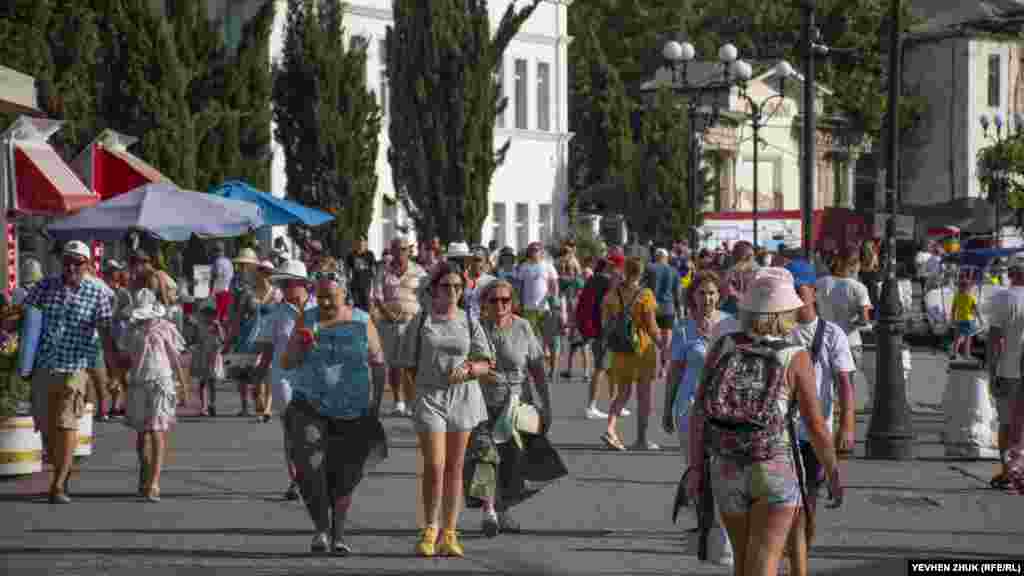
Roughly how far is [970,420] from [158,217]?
10102mm

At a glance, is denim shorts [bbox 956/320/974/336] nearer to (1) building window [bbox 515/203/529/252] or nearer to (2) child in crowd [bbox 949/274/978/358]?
(2) child in crowd [bbox 949/274/978/358]

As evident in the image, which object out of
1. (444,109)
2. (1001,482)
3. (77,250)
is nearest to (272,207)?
(444,109)

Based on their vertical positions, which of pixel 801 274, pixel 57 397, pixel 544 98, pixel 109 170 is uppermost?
pixel 544 98

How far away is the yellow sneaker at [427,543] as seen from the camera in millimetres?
11203

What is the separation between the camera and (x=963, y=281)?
32.6 metres

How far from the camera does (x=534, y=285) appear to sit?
27.6 m

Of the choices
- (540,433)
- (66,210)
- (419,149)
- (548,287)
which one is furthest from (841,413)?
(419,149)

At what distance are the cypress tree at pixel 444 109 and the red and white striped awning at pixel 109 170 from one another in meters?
12.4

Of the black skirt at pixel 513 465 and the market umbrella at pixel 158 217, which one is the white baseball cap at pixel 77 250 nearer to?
the black skirt at pixel 513 465

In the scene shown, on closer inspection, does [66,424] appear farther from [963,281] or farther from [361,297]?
[963,281]

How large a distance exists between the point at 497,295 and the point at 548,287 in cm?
1543

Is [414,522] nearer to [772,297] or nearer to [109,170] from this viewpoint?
[772,297]

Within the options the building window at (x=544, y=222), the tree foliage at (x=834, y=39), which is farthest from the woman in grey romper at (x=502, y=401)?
the tree foliage at (x=834, y=39)

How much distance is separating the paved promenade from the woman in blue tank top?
343 millimetres
